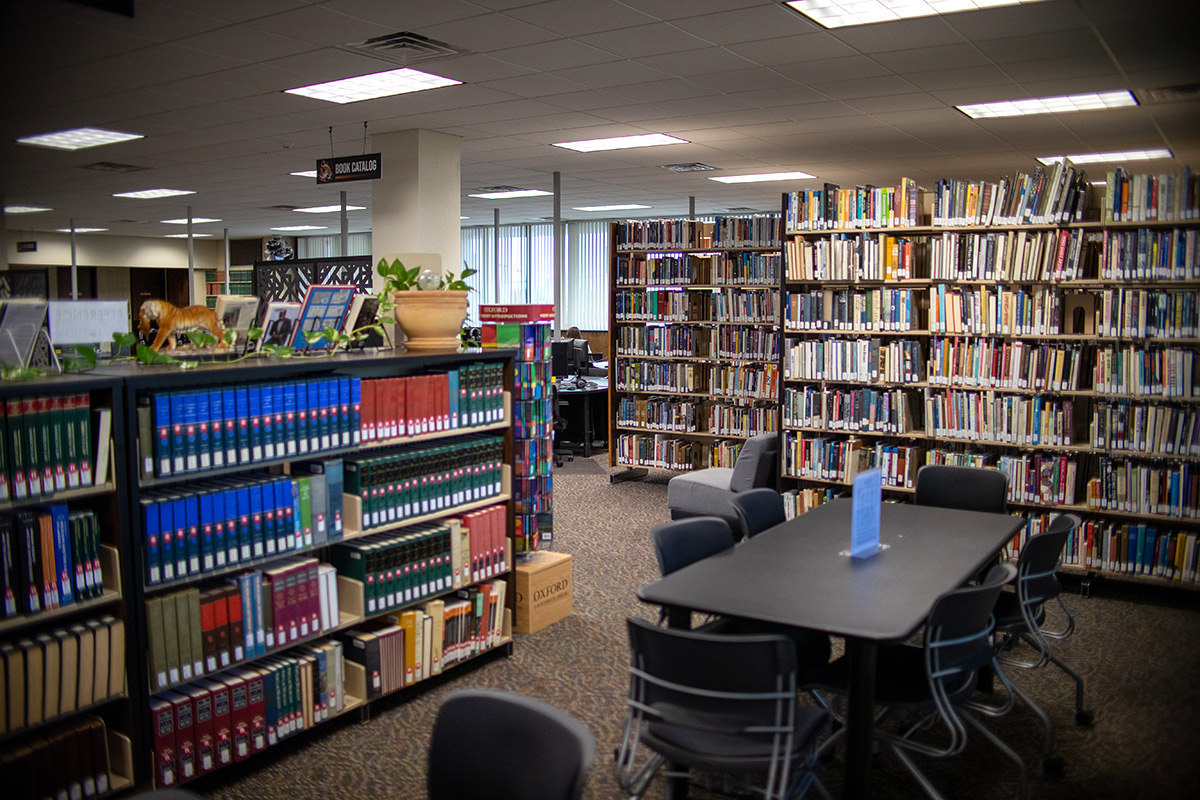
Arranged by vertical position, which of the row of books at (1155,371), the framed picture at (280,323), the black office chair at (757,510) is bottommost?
the black office chair at (757,510)

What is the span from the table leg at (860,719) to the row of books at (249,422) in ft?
7.07

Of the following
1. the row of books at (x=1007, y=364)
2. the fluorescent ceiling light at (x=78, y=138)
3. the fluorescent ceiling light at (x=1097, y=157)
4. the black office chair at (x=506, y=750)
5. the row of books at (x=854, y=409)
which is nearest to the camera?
the black office chair at (x=506, y=750)

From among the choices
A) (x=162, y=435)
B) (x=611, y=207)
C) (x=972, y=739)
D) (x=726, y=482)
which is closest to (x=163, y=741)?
(x=162, y=435)

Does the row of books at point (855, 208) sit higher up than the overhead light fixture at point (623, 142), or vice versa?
the overhead light fixture at point (623, 142)

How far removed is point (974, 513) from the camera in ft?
13.8

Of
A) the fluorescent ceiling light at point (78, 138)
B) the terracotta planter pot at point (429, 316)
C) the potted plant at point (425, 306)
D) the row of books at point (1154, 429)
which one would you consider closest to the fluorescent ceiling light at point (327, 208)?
the fluorescent ceiling light at point (78, 138)

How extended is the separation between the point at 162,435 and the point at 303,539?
724 millimetres

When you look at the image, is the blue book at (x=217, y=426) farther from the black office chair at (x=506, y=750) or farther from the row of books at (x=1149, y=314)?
the row of books at (x=1149, y=314)

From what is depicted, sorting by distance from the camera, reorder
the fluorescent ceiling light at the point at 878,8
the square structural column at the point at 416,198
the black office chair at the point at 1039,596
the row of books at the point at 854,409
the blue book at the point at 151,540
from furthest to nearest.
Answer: the square structural column at the point at 416,198 → the row of books at the point at 854,409 → the fluorescent ceiling light at the point at 878,8 → the black office chair at the point at 1039,596 → the blue book at the point at 151,540

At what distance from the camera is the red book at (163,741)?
2.99 m

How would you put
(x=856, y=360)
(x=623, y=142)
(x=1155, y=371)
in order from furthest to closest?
(x=623, y=142) → (x=856, y=360) → (x=1155, y=371)

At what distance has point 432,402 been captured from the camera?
405 centimetres

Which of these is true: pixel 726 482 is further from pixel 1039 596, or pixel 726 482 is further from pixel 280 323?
pixel 280 323

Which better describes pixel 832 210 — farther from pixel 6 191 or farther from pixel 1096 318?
pixel 6 191
